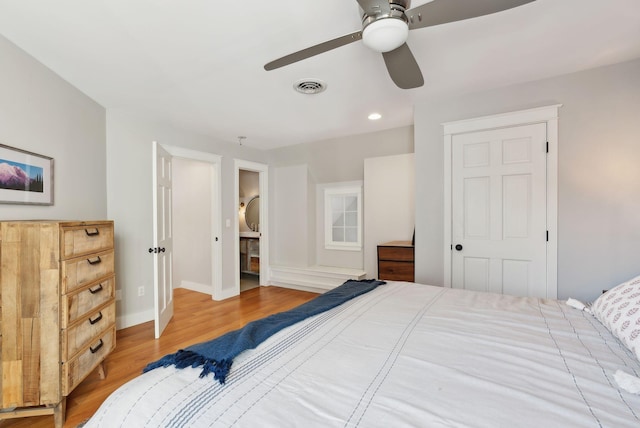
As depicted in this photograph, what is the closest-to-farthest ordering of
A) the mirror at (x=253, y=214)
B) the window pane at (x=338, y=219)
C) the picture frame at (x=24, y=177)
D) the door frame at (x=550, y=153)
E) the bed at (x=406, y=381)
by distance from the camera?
1. the bed at (x=406, y=381)
2. the picture frame at (x=24, y=177)
3. the door frame at (x=550, y=153)
4. the window pane at (x=338, y=219)
5. the mirror at (x=253, y=214)

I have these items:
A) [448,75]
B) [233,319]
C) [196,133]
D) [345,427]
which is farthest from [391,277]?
[196,133]

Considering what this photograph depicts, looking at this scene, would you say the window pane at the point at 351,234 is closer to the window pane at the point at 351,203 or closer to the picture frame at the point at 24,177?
the window pane at the point at 351,203

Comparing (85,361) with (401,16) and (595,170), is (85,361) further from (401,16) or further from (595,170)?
(595,170)

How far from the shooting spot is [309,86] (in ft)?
7.95

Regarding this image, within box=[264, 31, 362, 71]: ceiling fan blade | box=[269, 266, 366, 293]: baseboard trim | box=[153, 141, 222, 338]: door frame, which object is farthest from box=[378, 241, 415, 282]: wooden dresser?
box=[264, 31, 362, 71]: ceiling fan blade

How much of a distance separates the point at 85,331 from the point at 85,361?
179mm

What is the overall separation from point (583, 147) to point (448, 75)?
120cm

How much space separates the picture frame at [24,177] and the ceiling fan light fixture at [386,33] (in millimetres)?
2205

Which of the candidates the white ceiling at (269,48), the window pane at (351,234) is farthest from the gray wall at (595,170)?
the window pane at (351,234)

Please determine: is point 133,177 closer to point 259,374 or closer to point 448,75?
point 259,374

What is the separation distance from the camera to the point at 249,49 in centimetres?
190

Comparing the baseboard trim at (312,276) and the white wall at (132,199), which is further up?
the white wall at (132,199)

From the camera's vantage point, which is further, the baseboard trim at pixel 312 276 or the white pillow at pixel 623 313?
the baseboard trim at pixel 312 276

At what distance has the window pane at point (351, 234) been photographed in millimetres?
4393
